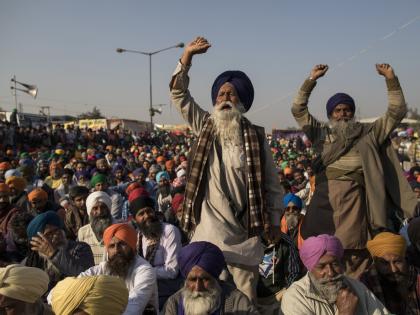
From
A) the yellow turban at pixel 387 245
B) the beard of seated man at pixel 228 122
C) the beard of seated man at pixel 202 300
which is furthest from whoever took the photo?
the yellow turban at pixel 387 245

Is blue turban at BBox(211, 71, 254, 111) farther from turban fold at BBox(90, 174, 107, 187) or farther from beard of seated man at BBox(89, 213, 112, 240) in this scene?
turban fold at BBox(90, 174, 107, 187)

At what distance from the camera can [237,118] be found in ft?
11.1

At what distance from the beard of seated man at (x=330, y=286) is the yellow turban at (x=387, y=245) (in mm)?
647

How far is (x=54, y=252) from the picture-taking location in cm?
393

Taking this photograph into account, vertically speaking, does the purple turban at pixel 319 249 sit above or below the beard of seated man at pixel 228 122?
below

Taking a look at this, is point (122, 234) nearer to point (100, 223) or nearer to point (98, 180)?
point (100, 223)

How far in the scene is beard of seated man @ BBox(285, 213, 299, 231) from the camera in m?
5.98

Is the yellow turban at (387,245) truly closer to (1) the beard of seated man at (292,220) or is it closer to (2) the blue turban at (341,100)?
(2) the blue turban at (341,100)

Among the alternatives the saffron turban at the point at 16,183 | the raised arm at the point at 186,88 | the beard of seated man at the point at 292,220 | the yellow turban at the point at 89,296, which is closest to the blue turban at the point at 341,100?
the raised arm at the point at 186,88

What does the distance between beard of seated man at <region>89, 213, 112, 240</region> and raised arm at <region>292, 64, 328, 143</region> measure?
248 cm

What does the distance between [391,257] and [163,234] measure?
2.07 metres

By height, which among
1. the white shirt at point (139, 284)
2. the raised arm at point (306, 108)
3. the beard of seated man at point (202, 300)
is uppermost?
the raised arm at point (306, 108)

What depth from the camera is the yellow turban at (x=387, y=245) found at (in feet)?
11.9

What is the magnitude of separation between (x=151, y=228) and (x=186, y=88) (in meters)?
1.72
